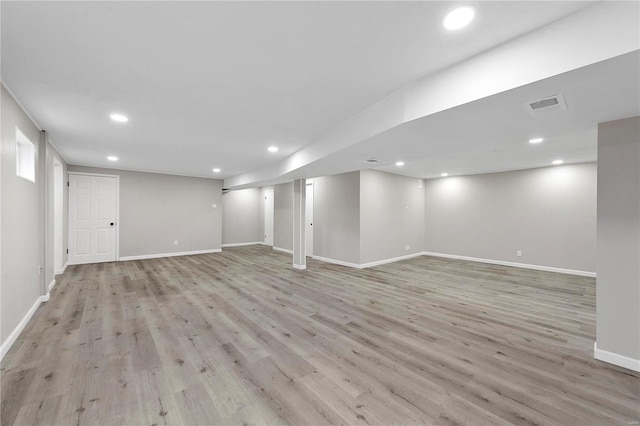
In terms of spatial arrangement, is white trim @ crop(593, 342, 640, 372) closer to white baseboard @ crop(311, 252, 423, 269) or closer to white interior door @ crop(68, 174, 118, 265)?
white baseboard @ crop(311, 252, 423, 269)

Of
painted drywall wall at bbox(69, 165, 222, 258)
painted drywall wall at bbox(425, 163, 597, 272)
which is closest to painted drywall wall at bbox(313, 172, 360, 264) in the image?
painted drywall wall at bbox(425, 163, 597, 272)

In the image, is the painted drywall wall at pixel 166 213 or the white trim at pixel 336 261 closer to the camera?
the white trim at pixel 336 261

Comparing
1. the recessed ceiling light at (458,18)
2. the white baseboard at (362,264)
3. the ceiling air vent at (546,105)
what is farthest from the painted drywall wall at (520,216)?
the recessed ceiling light at (458,18)

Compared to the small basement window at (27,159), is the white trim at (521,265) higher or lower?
lower

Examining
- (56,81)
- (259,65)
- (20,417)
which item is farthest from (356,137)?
(20,417)

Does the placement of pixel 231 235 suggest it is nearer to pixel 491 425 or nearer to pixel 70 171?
pixel 70 171

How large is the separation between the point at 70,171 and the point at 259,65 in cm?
708

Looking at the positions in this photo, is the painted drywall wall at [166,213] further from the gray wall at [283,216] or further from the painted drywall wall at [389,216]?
the painted drywall wall at [389,216]

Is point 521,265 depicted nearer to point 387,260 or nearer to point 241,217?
point 387,260

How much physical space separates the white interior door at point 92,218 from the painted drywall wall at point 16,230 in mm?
3450

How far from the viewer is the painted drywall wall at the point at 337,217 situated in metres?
6.32

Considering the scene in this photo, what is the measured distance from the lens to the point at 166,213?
772 cm

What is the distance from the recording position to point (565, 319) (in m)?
3.34

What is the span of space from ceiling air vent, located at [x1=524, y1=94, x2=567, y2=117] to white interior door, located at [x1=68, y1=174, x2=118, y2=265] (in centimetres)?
866
